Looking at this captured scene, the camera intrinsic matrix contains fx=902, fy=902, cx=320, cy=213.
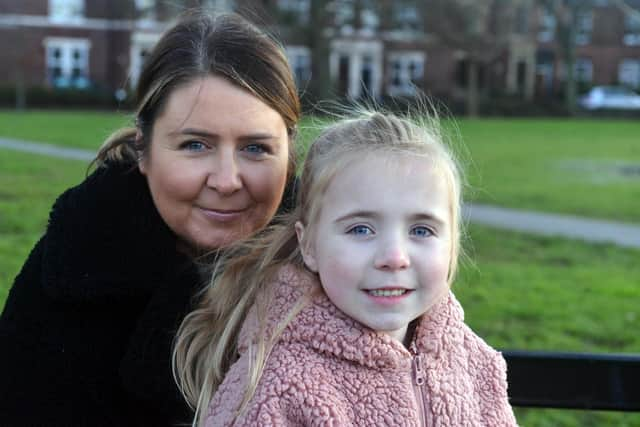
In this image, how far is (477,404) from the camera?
79.0 inches

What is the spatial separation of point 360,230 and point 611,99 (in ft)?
156

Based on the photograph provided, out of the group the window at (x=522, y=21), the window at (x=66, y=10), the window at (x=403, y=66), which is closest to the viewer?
the window at (x=66, y=10)

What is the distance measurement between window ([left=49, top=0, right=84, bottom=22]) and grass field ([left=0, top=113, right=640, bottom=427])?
29459 mm

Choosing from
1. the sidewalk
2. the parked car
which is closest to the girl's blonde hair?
the sidewalk

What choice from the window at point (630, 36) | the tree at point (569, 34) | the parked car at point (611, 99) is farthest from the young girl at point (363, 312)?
the window at point (630, 36)

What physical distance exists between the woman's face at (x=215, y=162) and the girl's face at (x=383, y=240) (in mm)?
390

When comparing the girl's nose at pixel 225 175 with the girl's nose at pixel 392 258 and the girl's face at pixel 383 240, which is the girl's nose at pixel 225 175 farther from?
the girl's nose at pixel 392 258

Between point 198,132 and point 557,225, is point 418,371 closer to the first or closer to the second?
point 198,132

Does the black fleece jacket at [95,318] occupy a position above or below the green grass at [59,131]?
above

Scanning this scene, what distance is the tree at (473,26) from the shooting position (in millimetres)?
33375

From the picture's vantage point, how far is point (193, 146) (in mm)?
2240

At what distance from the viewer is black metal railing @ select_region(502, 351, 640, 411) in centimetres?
272

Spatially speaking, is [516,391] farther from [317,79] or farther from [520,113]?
[520,113]

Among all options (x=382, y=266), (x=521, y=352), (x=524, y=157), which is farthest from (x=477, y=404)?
(x=524, y=157)
